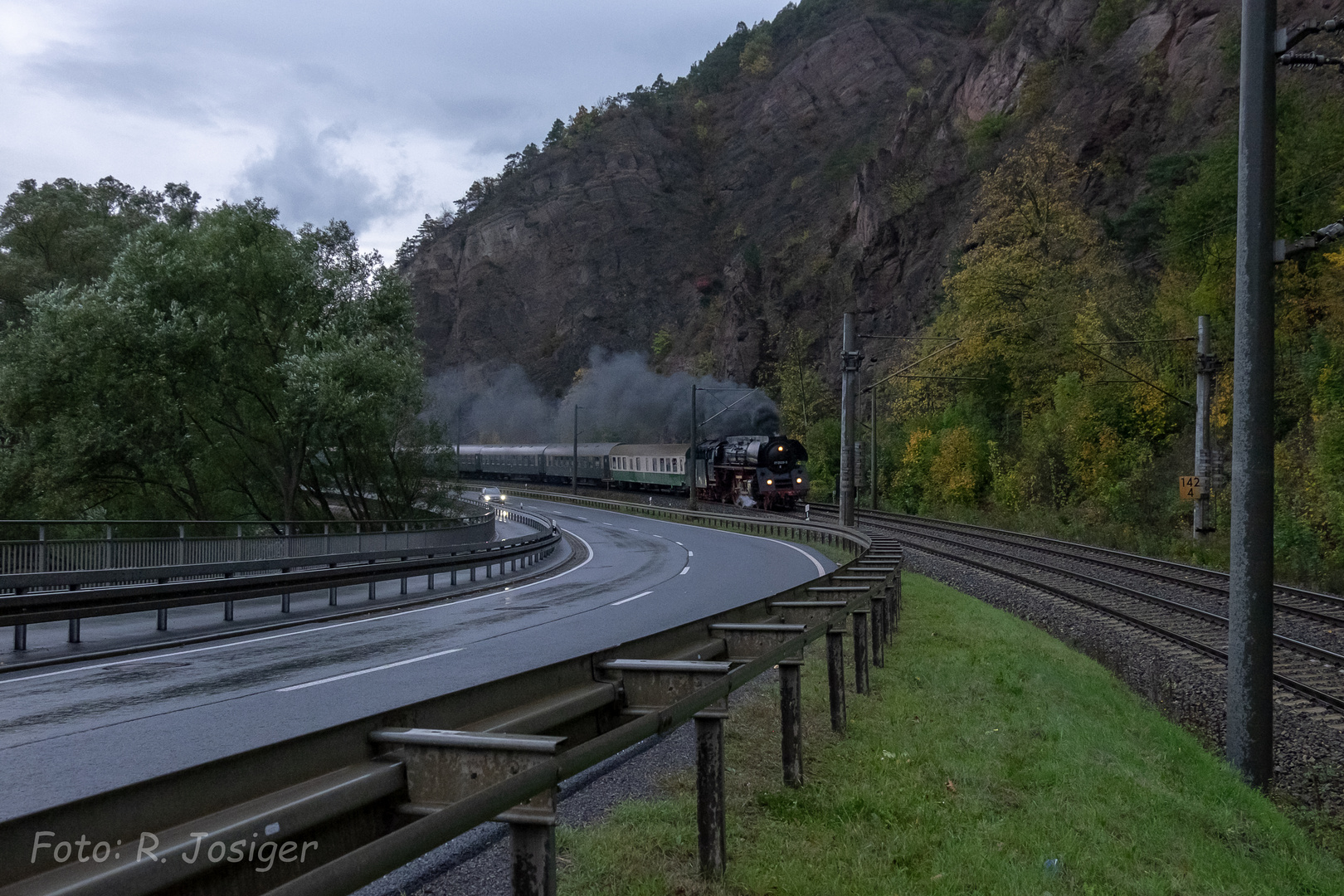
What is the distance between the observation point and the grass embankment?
5172mm

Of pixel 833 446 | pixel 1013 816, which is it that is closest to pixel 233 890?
pixel 1013 816

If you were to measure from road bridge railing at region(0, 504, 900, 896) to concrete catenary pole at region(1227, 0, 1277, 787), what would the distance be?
582 cm

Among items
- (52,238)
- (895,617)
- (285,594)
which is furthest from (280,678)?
(52,238)

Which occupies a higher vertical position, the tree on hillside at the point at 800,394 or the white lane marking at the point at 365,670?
the tree on hillside at the point at 800,394

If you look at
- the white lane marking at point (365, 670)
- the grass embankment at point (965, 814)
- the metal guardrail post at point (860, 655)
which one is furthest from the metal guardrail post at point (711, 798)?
the white lane marking at point (365, 670)

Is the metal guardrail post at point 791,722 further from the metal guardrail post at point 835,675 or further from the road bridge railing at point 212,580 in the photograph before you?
the road bridge railing at point 212,580

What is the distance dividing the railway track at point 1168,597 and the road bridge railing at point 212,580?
43.6 ft

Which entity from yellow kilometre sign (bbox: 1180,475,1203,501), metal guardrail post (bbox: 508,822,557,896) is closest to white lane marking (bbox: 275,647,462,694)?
metal guardrail post (bbox: 508,822,557,896)

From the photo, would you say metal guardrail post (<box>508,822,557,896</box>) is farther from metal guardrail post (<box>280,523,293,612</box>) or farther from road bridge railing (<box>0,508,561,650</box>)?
metal guardrail post (<box>280,523,293,612</box>)

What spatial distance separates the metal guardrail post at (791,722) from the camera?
6434 millimetres

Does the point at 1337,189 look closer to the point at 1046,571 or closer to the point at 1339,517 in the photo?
the point at 1339,517

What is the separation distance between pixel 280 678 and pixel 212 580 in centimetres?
577

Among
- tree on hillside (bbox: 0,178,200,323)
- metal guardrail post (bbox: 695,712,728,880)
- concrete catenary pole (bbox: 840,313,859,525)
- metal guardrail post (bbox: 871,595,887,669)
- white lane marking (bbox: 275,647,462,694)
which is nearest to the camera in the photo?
metal guardrail post (bbox: 695,712,728,880)

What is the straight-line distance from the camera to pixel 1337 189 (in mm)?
33375
